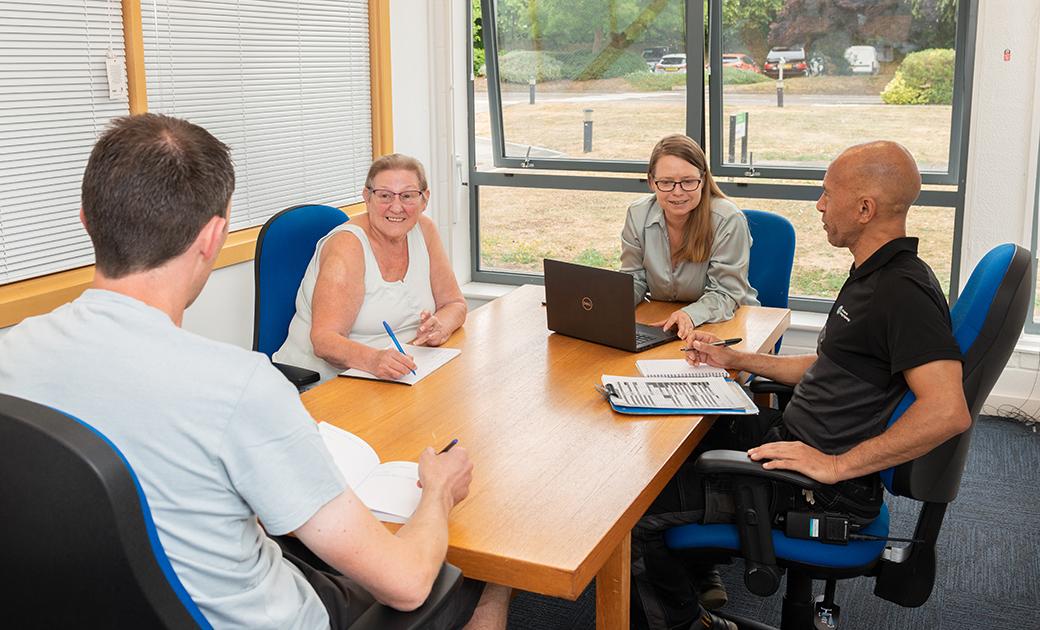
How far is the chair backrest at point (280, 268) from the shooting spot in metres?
3.08

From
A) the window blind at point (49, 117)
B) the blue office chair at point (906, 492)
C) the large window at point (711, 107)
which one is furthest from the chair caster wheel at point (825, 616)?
the large window at point (711, 107)

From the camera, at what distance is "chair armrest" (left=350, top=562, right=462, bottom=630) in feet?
4.89

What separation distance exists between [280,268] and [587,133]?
2734 millimetres

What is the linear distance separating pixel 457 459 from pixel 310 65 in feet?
10.0

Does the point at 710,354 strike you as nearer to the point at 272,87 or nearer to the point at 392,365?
the point at 392,365

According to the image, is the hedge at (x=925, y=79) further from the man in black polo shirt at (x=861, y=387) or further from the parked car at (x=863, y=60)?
the man in black polo shirt at (x=861, y=387)

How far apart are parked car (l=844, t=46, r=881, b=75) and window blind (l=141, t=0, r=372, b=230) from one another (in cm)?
236

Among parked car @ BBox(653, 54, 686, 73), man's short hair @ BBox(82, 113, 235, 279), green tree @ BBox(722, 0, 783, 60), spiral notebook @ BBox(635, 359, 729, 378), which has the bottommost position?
spiral notebook @ BBox(635, 359, 729, 378)

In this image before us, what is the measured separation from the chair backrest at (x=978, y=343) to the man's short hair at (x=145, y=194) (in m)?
1.52

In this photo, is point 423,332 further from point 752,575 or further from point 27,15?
point 27,15

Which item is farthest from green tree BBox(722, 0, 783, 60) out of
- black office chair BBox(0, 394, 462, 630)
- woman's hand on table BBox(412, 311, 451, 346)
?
black office chair BBox(0, 394, 462, 630)

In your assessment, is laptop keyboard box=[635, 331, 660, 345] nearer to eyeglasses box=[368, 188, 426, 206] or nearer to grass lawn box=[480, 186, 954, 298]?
eyeglasses box=[368, 188, 426, 206]

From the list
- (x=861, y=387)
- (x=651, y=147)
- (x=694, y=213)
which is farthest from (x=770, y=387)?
(x=651, y=147)

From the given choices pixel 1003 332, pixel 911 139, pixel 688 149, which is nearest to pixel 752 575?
pixel 1003 332
